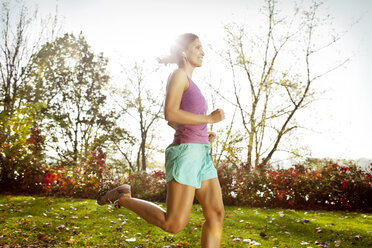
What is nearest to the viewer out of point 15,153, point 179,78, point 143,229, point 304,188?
point 179,78

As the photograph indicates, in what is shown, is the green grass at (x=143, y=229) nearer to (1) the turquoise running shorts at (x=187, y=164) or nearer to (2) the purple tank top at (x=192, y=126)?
(1) the turquoise running shorts at (x=187, y=164)

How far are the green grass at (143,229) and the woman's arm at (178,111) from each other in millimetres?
2706

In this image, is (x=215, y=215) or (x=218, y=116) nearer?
(x=218, y=116)

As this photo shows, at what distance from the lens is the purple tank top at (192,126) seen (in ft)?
A: 7.61

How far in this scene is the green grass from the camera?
438 cm

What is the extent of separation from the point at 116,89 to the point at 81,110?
8.26 ft

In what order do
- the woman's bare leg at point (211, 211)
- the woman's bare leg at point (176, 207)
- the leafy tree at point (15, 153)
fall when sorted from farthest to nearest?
1. the leafy tree at point (15, 153)
2. the woman's bare leg at point (211, 211)
3. the woman's bare leg at point (176, 207)

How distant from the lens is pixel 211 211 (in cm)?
236

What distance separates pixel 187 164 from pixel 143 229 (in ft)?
11.2

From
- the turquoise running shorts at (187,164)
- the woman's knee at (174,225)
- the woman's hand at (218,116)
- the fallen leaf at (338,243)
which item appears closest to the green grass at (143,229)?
the fallen leaf at (338,243)

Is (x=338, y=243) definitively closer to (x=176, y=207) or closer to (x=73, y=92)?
(x=176, y=207)

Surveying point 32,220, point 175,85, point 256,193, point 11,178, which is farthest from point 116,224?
point 11,178

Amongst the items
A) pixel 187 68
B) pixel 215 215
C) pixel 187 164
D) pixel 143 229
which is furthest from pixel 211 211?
pixel 143 229

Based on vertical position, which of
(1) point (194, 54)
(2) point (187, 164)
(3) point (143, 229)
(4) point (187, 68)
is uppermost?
(1) point (194, 54)
